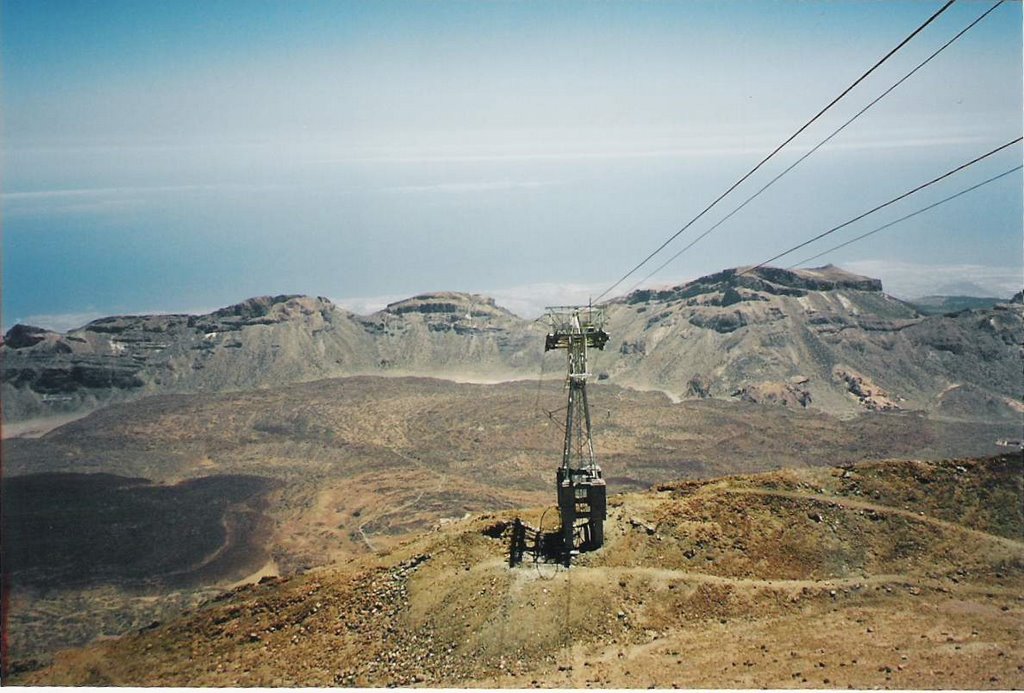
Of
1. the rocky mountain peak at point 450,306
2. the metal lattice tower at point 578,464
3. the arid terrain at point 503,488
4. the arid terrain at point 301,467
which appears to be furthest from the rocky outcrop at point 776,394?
the metal lattice tower at point 578,464

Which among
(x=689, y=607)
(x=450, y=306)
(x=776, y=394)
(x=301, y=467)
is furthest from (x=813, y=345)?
(x=689, y=607)

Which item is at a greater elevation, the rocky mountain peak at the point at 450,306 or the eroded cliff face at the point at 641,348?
the rocky mountain peak at the point at 450,306

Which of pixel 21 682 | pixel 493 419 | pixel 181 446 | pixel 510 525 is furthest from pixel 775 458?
pixel 181 446

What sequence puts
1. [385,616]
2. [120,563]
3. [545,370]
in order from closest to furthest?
[385,616] → [120,563] → [545,370]

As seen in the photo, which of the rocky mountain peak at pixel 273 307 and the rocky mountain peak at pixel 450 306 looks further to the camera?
the rocky mountain peak at pixel 450 306

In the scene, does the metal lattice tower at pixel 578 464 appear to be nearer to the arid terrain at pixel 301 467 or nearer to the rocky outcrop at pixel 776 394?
the arid terrain at pixel 301 467

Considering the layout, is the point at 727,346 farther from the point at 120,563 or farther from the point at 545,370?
the point at 120,563
